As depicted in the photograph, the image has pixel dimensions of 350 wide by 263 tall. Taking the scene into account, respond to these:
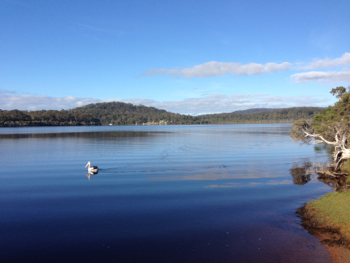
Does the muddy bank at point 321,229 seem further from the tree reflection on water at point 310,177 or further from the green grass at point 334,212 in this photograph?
the tree reflection on water at point 310,177

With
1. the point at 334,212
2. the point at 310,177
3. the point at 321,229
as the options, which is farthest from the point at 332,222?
the point at 310,177

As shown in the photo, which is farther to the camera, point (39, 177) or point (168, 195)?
point (39, 177)

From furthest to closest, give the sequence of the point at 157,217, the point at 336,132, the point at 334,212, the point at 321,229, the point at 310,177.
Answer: the point at 336,132 < the point at 310,177 < the point at 157,217 < the point at 334,212 < the point at 321,229

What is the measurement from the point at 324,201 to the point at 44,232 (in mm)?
15300

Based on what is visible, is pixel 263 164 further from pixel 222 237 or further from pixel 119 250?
pixel 119 250

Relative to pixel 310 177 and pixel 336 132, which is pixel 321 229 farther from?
pixel 336 132

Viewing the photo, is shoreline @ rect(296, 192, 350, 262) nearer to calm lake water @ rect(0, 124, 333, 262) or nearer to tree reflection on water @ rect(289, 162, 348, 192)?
calm lake water @ rect(0, 124, 333, 262)

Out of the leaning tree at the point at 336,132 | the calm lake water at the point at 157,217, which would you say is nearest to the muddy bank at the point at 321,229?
the calm lake water at the point at 157,217

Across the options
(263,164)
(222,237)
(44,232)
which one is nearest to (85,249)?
(44,232)

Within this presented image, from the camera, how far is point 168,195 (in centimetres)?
1942

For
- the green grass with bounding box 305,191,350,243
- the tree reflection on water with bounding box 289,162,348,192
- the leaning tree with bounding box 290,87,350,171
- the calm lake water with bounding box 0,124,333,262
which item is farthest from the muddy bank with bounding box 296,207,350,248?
the leaning tree with bounding box 290,87,350,171

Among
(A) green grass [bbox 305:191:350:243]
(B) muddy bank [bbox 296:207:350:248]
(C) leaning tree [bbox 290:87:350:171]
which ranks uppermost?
(C) leaning tree [bbox 290:87:350:171]

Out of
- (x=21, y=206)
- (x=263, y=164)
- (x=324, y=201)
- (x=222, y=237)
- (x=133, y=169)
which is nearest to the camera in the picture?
(x=222, y=237)

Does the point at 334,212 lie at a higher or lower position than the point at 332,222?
higher
